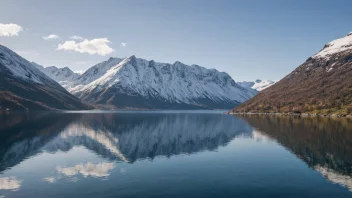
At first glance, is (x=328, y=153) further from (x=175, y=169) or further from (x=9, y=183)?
(x=9, y=183)

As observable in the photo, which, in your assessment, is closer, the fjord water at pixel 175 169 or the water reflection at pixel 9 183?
the fjord water at pixel 175 169

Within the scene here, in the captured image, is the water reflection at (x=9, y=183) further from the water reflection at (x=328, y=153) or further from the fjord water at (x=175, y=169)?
the water reflection at (x=328, y=153)

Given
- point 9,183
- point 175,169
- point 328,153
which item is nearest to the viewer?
point 9,183

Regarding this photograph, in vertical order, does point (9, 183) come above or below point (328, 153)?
below

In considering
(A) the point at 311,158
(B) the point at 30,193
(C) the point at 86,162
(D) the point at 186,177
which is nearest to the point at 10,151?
(C) the point at 86,162

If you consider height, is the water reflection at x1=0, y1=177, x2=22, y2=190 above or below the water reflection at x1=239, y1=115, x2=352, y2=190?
below

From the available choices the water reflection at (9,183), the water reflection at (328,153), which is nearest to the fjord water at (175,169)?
the water reflection at (9,183)

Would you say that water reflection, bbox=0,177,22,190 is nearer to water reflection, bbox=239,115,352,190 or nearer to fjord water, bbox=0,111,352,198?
fjord water, bbox=0,111,352,198

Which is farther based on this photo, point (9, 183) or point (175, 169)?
point (175, 169)

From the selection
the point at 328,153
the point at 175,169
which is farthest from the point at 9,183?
the point at 328,153

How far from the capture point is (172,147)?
9744 centimetres

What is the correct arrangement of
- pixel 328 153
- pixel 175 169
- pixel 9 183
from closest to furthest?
pixel 9 183
pixel 175 169
pixel 328 153

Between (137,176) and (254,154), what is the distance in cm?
4161

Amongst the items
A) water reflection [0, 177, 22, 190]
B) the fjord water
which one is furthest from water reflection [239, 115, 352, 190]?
water reflection [0, 177, 22, 190]
